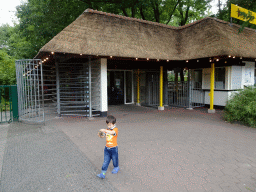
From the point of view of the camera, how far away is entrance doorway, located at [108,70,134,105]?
44.3 ft

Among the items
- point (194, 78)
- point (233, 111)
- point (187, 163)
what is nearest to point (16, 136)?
point (187, 163)

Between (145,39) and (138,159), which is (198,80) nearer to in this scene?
(145,39)

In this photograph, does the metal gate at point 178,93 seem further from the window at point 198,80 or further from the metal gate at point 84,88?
the metal gate at point 84,88

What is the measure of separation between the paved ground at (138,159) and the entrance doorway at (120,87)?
6346 mm

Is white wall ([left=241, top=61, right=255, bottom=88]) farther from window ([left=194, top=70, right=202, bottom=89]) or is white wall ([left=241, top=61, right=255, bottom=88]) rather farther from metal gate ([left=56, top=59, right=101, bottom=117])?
metal gate ([left=56, top=59, right=101, bottom=117])

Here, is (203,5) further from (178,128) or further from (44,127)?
(44,127)

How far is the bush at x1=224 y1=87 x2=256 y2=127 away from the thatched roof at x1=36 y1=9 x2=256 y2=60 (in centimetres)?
209

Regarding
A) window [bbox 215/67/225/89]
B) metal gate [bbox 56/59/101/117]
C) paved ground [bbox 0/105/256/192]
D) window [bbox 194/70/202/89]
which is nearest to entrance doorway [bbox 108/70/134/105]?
metal gate [bbox 56/59/101/117]

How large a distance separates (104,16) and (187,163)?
835cm

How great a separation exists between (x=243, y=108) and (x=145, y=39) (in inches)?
231

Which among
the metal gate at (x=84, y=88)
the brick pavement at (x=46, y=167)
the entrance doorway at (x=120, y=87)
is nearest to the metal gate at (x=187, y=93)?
the entrance doorway at (x=120, y=87)

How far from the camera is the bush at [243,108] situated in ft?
24.0

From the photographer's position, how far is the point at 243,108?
750cm

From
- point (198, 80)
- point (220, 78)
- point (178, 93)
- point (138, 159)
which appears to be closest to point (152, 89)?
point (178, 93)
